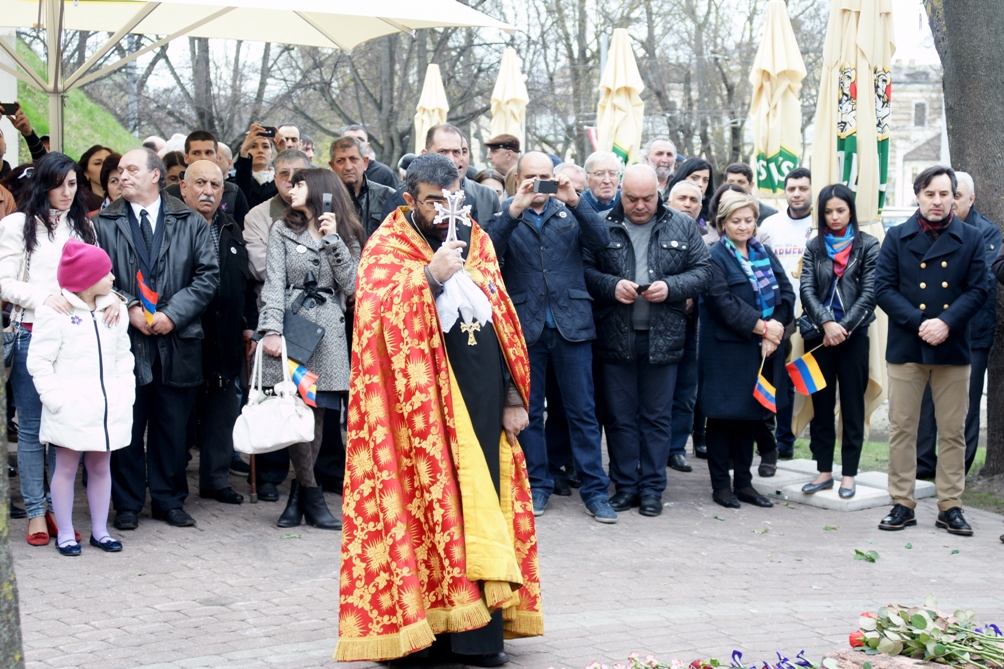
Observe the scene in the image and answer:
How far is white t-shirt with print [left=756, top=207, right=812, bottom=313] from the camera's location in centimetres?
952

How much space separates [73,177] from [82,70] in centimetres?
→ 217

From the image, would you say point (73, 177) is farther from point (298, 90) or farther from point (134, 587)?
point (298, 90)

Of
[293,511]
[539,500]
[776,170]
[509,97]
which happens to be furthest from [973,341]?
[509,97]

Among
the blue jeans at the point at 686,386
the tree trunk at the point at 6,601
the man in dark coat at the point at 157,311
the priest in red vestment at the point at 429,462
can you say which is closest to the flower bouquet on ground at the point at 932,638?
the priest in red vestment at the point at 429,462

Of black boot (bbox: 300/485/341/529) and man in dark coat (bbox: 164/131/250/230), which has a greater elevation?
man in dark coat (bbox: 164/131/250/230)

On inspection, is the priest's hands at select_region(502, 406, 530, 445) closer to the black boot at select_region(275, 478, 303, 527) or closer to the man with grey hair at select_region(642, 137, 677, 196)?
the black boot at select_region(275, 478, 303, 527)

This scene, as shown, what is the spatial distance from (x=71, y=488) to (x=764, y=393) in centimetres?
442

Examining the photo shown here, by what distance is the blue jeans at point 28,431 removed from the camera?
663 cm

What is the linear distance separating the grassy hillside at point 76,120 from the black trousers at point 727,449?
12.7 meters

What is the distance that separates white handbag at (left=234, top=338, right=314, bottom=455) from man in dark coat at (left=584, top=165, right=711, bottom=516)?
7.14 ft

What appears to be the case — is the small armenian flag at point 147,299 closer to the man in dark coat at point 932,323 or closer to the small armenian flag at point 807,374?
the small armenian flag at point 807,374

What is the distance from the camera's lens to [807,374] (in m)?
8.01

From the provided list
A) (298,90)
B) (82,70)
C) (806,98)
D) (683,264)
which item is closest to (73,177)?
(82,70)

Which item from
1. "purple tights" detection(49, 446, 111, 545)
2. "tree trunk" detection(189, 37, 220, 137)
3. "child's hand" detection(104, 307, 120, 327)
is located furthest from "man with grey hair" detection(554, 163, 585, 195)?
"tree trunk" detection(189, 37, 220, 137)
